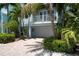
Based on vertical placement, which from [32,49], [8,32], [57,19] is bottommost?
[32,49]

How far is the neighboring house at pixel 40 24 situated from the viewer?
6410mm

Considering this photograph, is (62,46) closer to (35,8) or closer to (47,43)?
(47,43)

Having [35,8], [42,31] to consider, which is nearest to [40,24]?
[42,31]

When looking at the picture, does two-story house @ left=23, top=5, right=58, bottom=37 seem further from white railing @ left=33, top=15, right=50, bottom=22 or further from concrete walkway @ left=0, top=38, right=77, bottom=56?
concrete walkway @ left=0, top=38, right=77, bottom=56

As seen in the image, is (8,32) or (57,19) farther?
(8,32)

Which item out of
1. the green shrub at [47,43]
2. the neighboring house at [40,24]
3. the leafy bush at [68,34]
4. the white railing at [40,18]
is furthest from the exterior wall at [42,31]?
the leafy bush at [68,34]

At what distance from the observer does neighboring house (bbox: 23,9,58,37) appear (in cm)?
641

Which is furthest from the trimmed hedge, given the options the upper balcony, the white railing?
the white railing

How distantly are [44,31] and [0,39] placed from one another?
2402 millimetres

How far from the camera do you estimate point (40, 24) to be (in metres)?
6.86

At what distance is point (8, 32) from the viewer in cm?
738

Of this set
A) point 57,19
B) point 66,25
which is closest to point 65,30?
point 66,25

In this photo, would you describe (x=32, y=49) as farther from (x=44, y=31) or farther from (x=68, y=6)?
(x=68, y=6)

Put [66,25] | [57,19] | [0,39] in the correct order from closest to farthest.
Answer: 1. [66,25]
2. [57,19]
3. [0,39]
